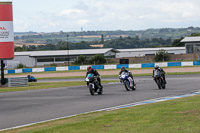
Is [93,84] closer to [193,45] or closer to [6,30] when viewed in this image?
[6,30]

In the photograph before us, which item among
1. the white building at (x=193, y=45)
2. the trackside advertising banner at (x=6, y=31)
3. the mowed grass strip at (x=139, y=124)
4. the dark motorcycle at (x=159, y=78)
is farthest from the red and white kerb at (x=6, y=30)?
the white building at (x=193, y=45)

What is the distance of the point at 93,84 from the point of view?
21766 millimetres

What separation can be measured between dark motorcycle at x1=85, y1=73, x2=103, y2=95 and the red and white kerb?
16.3 meters

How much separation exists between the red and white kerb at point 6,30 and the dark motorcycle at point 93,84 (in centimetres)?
1631

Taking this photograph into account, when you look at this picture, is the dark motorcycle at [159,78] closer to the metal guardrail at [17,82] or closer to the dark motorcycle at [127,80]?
the dark motorcycle at [127,80]

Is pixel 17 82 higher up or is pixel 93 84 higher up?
pixel 93 84

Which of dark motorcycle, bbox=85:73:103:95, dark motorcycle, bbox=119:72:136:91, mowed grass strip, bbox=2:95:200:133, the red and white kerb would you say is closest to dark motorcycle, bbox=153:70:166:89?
dark motorcycle, bbox=119:72:136:91

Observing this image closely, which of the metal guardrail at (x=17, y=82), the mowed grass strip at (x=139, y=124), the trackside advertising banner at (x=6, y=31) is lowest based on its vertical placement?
the metal guardrail at (x=17, y=82)

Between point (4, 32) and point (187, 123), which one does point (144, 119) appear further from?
point (4, 32)

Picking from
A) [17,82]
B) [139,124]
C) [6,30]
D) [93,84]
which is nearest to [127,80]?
[93,84]

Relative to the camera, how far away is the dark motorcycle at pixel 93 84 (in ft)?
70.5

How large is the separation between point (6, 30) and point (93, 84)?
55.2ft

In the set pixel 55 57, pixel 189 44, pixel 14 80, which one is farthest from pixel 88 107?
pixel 55 57

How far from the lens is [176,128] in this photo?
8383mm
